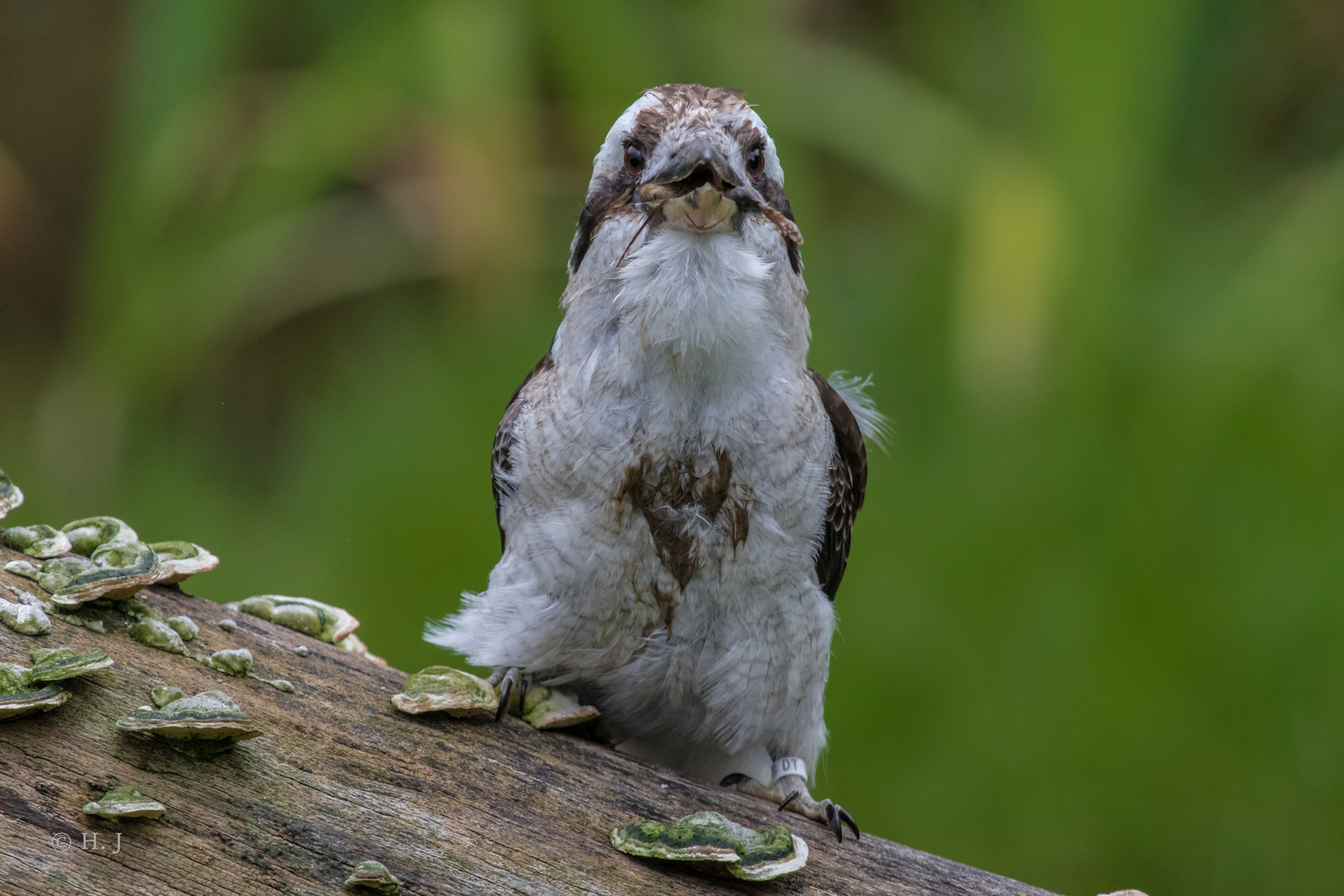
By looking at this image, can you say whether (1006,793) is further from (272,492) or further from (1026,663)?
(272,492)

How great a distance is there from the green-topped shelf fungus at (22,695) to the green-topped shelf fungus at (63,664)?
17 millimetres

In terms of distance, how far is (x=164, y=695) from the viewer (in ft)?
7.11

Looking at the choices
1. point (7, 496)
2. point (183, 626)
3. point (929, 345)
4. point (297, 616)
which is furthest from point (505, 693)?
point (929, 345)

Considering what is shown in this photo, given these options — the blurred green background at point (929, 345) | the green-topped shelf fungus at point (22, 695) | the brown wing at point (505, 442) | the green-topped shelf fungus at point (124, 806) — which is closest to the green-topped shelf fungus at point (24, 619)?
the green-topped shelf fungus at point (22, 695)

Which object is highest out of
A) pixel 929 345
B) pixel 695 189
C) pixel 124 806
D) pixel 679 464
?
pixel 929 345

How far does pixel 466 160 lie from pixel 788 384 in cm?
319

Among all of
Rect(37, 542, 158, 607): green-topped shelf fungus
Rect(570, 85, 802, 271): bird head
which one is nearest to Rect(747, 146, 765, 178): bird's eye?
Rect(570, 85, 802, 271): bird head

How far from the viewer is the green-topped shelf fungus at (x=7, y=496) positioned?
2402mm

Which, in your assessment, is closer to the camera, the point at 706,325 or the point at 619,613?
the point at 706,325

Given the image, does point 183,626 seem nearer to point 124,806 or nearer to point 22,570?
point 22,570

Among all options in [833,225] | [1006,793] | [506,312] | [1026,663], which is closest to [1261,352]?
[1026,663]

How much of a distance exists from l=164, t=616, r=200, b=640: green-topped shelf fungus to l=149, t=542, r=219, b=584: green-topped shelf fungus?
0.09m

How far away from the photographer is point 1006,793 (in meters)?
4.49

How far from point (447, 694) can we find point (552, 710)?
1.16 ft
